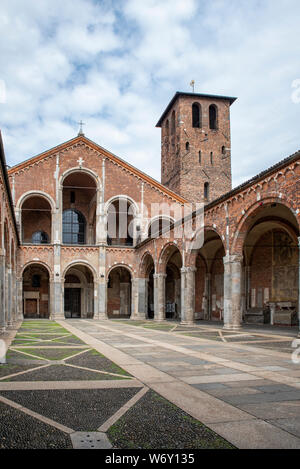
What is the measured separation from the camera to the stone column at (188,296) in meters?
22.5

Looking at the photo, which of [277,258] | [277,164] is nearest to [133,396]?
[277,164]

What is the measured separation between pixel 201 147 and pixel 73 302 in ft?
60.2

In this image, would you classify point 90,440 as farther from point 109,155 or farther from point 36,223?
point 36,223

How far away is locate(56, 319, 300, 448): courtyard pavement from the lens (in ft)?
14.5

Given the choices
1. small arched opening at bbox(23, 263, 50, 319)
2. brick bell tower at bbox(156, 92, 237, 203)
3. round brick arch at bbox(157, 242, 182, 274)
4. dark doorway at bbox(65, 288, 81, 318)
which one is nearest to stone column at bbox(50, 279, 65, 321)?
small arched opening at bbox(23, 263, 50, 319)

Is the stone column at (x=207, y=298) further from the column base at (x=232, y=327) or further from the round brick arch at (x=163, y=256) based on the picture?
the column base at (x=232, y=327)

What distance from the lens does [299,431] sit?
4336 mm

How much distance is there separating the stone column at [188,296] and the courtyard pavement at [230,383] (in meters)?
9.75

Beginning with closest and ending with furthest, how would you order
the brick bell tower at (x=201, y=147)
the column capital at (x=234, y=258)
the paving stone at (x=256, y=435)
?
the paving stone at (x=256, y=435)
the column capital at (x=234, y=258)
the brick bell tower at (x=201, y=147)

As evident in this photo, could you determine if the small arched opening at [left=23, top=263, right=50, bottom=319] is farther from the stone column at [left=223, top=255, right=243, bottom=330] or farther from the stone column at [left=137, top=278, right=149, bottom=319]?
the stone column at [left=223, top=255, right=243, bottom=330]

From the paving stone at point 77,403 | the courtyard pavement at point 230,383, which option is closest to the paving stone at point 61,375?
the courtyard pavement at point 230,383

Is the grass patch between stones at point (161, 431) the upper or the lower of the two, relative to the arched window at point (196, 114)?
lower

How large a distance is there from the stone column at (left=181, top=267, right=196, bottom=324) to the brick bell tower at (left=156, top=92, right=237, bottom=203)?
17405mm
